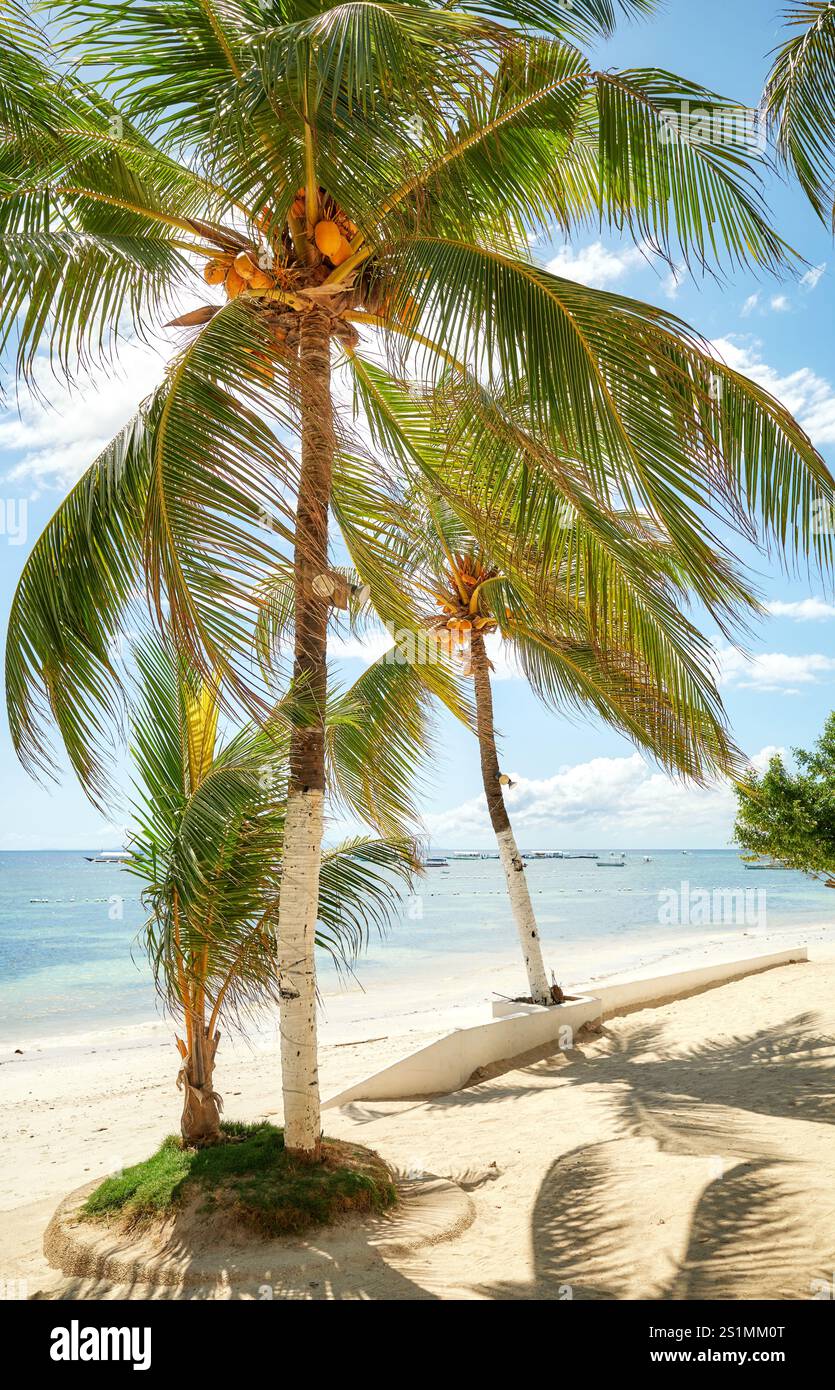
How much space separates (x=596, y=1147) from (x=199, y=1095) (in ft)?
8.98

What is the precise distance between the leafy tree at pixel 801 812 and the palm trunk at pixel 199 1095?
965 centimetres

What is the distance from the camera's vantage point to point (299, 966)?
18.3 ft

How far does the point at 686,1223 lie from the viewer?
4750 mm

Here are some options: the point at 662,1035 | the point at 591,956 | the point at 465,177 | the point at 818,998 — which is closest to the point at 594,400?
the point at 465,177

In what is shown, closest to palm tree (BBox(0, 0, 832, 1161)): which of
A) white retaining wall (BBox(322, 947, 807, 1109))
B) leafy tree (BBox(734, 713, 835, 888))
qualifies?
white retaining wall (BBox(322, 947, 807, 1109))

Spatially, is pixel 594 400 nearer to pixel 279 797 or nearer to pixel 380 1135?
pixel 279 797

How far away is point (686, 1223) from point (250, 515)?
4.25m

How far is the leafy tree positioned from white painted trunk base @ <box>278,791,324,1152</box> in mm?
9550

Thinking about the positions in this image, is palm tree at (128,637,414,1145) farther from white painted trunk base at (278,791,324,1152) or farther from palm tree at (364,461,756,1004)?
A: palm tree at (364,461,756,1004)

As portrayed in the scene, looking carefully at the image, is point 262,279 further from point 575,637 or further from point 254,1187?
point 254,1187

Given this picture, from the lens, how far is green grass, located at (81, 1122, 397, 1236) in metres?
5.09

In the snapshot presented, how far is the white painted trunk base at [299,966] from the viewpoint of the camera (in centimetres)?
559


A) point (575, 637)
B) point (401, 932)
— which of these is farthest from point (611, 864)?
point (575, 637)

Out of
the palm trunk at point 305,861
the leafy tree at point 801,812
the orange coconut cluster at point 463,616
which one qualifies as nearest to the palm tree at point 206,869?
the palm trunk at point 305,861
